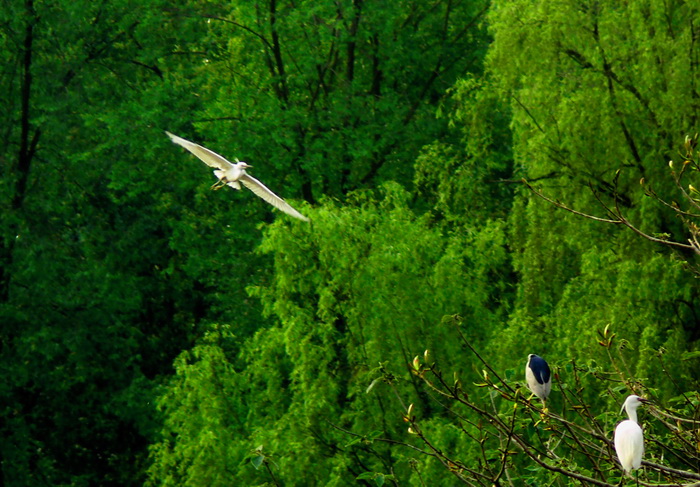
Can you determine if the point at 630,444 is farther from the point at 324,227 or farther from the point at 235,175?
the point at 324,227

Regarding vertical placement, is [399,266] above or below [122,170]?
below

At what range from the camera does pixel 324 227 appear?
16.0 metres

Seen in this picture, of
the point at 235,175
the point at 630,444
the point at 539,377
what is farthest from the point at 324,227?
the point at 630,444

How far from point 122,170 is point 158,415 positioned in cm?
412

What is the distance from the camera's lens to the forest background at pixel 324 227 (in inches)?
551

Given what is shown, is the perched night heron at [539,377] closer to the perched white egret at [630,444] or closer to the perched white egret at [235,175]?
the perched white egret at [630,444]

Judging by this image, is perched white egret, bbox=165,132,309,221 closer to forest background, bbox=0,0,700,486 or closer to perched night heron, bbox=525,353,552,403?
forest background, bbox=0,0,700,486

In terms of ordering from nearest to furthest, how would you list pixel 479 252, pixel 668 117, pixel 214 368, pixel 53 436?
pixel 668 117
pixel 479 252
pixel 214 368
pixel 53 436

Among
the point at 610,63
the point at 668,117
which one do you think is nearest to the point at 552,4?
the point at 610,63

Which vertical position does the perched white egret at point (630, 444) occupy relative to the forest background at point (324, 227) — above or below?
Result: below

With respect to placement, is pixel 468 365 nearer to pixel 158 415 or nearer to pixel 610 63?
pixel 610 63

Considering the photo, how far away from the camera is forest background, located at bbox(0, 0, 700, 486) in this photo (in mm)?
14008

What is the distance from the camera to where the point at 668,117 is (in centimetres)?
1377

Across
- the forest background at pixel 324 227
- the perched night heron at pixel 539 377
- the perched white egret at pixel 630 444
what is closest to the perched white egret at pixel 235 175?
the forest background at pixel 324 227
